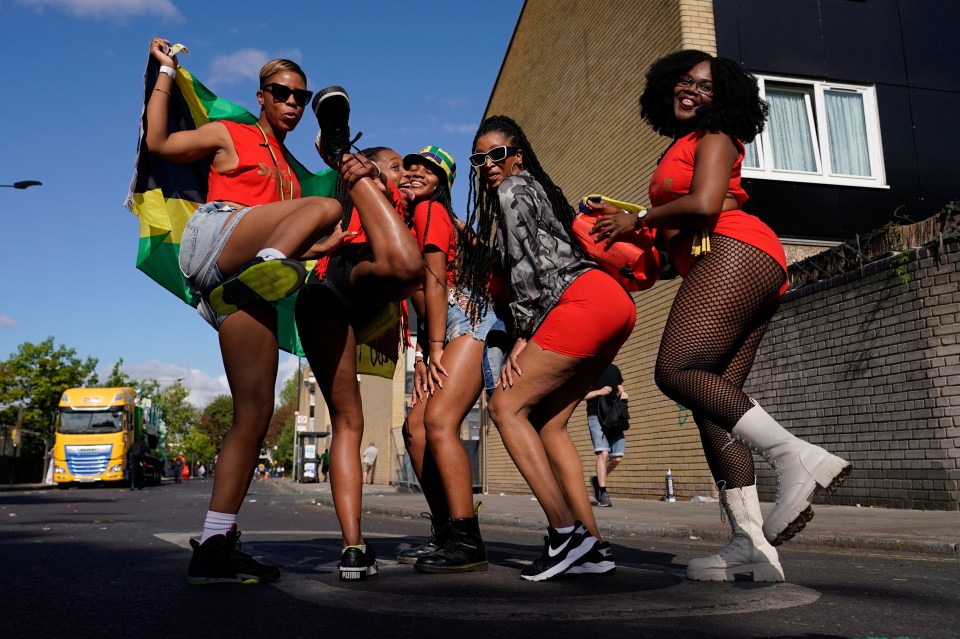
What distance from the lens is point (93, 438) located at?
28562 millimetres

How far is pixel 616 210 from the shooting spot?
11.1ft

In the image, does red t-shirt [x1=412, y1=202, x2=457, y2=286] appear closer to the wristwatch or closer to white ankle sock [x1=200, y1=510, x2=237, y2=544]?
the wristwatch

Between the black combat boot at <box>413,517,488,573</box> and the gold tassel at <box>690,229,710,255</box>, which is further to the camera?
the black combat boot at <box>413,517,488,573</box>

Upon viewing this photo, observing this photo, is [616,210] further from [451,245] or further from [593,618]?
[593,618]

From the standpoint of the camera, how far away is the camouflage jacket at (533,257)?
3.44 metres

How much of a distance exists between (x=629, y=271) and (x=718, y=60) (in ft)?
3.25

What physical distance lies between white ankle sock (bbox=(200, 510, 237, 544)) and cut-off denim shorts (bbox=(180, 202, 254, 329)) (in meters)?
0.73

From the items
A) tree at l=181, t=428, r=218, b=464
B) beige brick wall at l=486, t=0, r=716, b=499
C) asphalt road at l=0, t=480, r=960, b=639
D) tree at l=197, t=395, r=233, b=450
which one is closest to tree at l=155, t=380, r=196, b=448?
tree at l=181, t=428, r=218, b=464

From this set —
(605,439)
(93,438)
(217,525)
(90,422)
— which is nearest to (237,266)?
(217,525)

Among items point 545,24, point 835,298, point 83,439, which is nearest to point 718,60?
point 835,298

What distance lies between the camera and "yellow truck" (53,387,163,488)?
1101 inches

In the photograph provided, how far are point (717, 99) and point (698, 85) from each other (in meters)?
0.14

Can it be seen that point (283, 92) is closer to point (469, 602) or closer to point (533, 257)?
point (533, 257)

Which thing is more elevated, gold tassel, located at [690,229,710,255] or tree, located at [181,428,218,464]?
tree, located at [181,428,218,464]
